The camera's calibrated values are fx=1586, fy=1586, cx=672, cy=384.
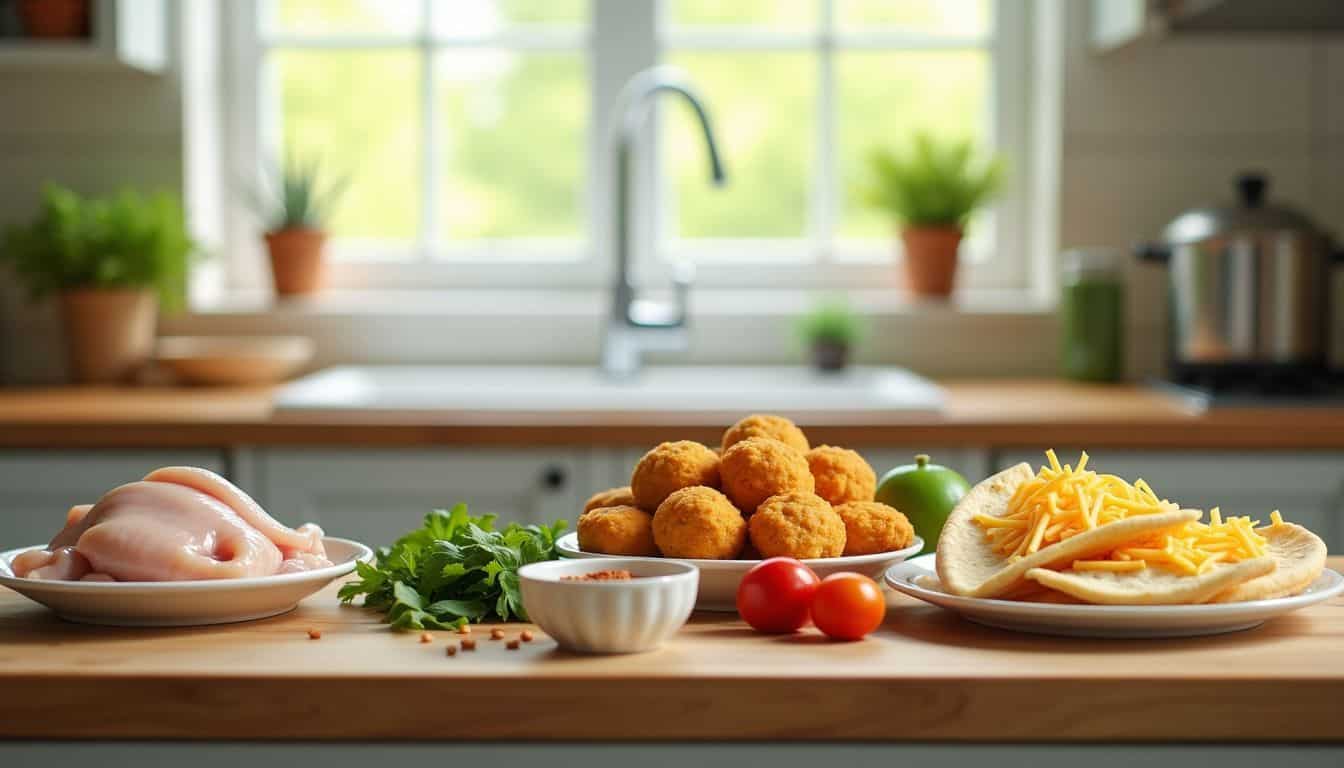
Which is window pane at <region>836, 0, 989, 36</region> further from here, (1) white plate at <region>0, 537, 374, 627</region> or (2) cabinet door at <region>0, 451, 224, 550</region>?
(1) white plate at <region>0, 537, 374, 627</region>

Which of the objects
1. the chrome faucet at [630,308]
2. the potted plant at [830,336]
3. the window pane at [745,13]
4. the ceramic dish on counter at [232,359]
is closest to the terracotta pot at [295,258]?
the ceramic dish on counter at [232,359]

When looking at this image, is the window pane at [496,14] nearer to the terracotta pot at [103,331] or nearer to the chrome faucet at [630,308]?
the chrome faucet at [630,308]

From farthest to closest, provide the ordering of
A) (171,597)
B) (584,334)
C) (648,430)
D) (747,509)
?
(584,334)
(648,430)
(747,509)
(171,597)

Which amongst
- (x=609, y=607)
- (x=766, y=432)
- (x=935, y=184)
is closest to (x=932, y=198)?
(x=935, y=184)

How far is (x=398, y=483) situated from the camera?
2453mm

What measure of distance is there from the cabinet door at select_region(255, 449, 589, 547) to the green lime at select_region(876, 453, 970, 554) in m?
1.12

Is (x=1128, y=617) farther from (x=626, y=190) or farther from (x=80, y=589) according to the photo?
(x=626, y=190)

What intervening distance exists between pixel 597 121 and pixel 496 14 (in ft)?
1.02

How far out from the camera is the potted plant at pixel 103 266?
9.67ft

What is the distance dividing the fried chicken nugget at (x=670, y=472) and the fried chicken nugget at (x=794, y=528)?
0.06 m

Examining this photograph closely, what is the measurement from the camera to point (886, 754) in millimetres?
1005

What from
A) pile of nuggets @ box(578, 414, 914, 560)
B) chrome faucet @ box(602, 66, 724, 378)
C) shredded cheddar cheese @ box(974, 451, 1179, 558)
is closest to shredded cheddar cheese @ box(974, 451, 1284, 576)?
shredded cheddar cheese @ box(974, 451, 1179, 558)

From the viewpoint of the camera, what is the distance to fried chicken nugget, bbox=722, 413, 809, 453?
4.10 ft

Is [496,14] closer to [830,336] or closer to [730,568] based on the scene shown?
[830,336]
